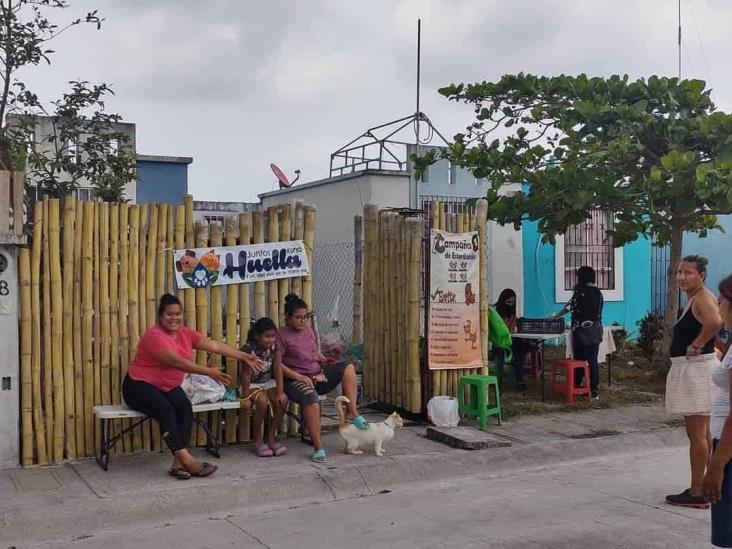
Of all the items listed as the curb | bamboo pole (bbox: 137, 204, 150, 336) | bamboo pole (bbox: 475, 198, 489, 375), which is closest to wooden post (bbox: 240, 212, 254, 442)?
bamboo pole (bbox: 137, 204, 150, 336)

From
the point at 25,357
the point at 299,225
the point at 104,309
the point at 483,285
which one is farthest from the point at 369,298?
the point at 25,357

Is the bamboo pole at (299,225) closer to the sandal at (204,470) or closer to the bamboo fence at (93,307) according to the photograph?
the bamboo fence at (93,307)

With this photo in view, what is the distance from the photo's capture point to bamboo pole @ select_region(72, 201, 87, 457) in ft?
23.2

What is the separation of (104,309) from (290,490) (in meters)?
2.20

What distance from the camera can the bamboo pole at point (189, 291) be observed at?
7.55 metres

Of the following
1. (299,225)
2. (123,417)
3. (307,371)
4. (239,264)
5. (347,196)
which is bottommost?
(123,417)

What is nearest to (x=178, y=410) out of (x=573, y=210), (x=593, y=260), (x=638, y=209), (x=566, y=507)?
(x=566, y=507)

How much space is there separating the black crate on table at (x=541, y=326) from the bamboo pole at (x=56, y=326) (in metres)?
5.85

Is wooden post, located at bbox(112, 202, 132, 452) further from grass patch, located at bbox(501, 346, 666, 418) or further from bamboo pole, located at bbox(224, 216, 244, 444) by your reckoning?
grass patch, located at bbox(501, 346, 666, 418)

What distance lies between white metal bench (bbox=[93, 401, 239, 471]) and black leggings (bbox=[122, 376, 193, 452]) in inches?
4.9

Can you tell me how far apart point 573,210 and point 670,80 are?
1.95 meters

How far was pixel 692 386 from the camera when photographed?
6.14 m

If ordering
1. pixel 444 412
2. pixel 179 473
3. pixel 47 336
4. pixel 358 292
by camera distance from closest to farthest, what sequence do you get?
pixel 179 473 < pixel 47 336 < pixel 444 412 < pixel 358 292

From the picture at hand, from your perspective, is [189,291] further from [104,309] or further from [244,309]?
[104,309]
